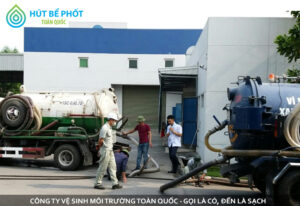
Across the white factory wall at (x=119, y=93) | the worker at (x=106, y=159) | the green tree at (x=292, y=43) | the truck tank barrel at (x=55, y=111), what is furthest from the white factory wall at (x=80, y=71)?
the worker at (x=106, y=159)

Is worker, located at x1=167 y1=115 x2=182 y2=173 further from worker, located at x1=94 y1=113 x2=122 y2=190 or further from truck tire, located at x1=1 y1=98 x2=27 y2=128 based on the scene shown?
truck tire, located at x1=1 y1=98 x2=27 y2=128

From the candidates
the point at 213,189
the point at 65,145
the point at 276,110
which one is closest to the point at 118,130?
the point at 65,145

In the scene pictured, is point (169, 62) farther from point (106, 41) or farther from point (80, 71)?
point (80, 71)

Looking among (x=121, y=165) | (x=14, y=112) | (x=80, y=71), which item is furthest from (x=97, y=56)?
(x=121, y=165)

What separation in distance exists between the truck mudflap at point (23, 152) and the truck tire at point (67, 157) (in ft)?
2.00

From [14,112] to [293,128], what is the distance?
925cm

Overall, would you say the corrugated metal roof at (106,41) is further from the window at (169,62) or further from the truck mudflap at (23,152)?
the truck mudflap at (23,152)

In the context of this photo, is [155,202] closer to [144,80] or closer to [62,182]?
[62,182]

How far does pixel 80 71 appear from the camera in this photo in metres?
32.5

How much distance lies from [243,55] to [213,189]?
212 inches

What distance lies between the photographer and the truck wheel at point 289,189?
661 cm

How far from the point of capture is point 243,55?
41.4ft

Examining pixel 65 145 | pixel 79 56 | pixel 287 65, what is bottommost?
pixel 65 145

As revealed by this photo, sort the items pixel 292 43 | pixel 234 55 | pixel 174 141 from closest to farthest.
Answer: pixel 292 43 < pixel 174 141 < pixel 234 55
